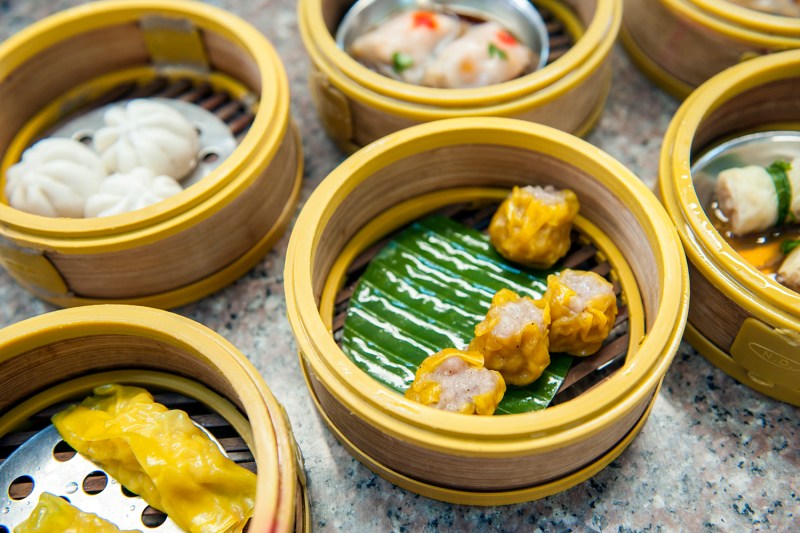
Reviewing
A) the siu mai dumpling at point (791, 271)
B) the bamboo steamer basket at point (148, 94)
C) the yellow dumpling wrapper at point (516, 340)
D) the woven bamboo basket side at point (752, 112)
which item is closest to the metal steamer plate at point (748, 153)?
the woven bamboo basket side at point (752, 112)

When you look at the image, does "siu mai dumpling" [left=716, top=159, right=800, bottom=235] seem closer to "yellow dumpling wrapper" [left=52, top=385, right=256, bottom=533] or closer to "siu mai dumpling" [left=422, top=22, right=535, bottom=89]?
"siu mai dumpling" [left=422, top=22, right=535, bottom=89]

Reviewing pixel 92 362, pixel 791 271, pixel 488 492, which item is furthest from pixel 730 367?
pixel 92 362

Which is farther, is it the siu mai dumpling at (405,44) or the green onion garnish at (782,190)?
the siu mai dumpling at (405,44)

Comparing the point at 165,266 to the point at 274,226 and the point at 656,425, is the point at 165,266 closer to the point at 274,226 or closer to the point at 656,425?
the point at 274,226

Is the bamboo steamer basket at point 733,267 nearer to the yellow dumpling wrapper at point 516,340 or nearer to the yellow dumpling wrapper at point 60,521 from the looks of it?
the yellow dumpling wrapper at point 516,340

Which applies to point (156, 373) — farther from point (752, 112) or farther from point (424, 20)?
point (752, 112)

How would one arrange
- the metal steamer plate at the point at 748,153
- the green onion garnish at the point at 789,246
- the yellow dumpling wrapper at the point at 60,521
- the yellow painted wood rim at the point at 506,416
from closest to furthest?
the yellow painted wood rim at the point at 506,416
the yellow dumpling wrapper at the point at 60,521
the green onion garnish at the point at 789,246
the metal steamer plate at the point at 748,153

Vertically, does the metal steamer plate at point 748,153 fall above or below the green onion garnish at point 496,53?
below
